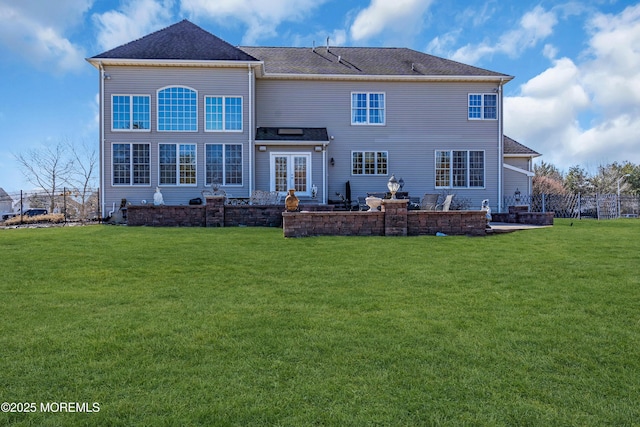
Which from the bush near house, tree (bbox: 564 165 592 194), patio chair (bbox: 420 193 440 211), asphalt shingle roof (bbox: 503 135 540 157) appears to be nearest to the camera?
patio chair (bbox: 420 193 440 211)

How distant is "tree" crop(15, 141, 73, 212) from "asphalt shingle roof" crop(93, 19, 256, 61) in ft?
44.2

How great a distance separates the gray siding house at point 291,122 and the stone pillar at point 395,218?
7.96 m

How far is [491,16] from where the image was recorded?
13625 millimetres

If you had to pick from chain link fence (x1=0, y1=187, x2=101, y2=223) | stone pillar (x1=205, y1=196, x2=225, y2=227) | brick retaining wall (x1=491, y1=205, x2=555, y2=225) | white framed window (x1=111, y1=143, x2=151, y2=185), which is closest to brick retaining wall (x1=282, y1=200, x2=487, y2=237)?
stone pillar (x1=205, y1=196, x2=225, y2=227)

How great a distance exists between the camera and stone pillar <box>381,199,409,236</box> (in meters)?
10.9

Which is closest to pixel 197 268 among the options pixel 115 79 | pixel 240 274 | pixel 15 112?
pixel 240 274

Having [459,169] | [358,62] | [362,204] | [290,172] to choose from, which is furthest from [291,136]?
[459,169]

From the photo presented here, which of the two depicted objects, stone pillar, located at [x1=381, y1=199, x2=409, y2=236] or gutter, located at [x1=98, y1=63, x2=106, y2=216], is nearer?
stone pillar, located at [x1=381, y1=199, x2=409, y2=236]

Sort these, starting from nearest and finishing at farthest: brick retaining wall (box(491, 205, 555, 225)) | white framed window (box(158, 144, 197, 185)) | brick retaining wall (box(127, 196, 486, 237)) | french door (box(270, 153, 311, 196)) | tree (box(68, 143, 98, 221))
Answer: brick retaining wall (box(127, 196, 486, 237)) → brick retaining wall (box(491, 205, 555, 225)) → white framed window (box(158, 144, 197, 185)) → french door (box(270, 153, 311, 196)) → tree (box(68, 143, 98, 221))

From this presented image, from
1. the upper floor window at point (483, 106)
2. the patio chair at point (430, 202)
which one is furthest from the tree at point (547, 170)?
the patio chair at point (430, 202)

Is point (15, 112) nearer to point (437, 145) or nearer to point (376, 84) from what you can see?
point (376, 84)

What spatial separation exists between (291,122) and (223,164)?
381cm

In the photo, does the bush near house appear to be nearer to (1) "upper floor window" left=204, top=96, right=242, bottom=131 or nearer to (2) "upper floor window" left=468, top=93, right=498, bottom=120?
(1) "upper floor window" left=204, top=96, right=242, bottom=131

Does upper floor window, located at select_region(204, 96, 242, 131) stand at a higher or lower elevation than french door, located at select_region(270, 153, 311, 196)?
higher
